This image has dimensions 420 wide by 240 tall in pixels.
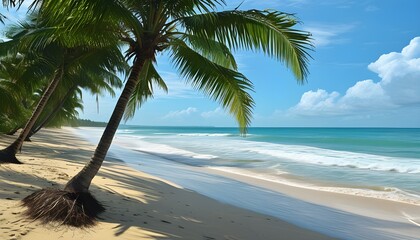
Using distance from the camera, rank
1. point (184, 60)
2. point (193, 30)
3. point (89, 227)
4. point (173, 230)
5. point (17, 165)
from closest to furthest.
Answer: point (89, 227), point (173, 230), point (193, 30), point (184, 60), point (17, 165)

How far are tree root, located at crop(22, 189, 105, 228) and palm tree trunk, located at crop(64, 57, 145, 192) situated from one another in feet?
1.36

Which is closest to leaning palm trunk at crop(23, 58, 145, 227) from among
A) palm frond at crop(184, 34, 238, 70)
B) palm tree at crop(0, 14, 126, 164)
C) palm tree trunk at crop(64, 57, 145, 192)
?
palm tree trunk at crop(64, 57, 145, 192)

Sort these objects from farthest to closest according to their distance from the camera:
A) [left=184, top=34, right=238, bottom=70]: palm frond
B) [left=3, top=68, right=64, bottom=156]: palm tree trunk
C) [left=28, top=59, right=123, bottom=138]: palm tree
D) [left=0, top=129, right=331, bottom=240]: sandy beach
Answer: [left=28, top=59, right=123, bottom=138]: palm tree, [left=3, top=68, right=64, bottom=156]: palm tree trunk, [left=184, top=34, right=238, bottom=70]: palm frond, [left=0, top=129, right=331, bottom=240]: sandy beach

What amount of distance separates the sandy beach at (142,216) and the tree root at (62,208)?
0.12 m

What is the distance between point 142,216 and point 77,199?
94 centimetres

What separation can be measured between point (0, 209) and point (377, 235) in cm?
555

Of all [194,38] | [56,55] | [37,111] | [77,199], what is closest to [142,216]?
[77,199]

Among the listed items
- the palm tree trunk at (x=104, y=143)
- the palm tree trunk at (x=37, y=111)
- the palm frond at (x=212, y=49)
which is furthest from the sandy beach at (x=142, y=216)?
the palm frond at (x=212, y=49)

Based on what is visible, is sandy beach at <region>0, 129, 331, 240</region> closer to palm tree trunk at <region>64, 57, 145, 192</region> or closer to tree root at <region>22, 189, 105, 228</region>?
tree root at <region>22, 189, 105, 228</region>

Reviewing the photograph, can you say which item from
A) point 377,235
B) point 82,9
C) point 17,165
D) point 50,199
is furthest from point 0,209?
point 377,235

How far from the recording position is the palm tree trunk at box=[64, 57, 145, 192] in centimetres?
526

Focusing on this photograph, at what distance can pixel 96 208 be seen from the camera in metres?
4.93

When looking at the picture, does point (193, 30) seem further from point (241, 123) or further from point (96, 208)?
point (96, 208)

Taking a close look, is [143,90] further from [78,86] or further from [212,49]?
[78,86]
